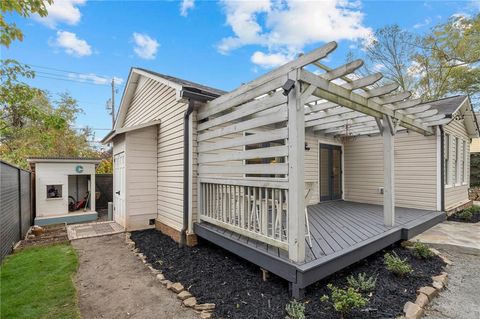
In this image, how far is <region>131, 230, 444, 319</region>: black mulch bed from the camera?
2.68 meters

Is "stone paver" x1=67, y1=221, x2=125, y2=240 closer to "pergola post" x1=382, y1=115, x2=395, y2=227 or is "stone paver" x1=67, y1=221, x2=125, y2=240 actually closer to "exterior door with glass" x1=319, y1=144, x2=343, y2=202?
"pergola post" x1=382, y1=115, x2=395, y2=227

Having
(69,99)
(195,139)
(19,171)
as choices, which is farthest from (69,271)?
(69,99)

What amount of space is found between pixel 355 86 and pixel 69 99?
55.3 feet

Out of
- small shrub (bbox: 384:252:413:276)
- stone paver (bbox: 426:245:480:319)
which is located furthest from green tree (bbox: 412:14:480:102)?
small shrub (bbox: 384:252:413:276)

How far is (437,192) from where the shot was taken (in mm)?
6656

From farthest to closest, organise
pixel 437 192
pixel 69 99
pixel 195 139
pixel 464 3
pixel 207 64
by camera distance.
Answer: pixel 69 99 → pixel 207 64 → pixel 464 3 → pixel 437 192 → pixel 195 139

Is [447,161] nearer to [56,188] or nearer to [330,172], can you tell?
[330,172]

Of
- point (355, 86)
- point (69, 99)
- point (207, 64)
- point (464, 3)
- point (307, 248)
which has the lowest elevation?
→ point (307, 248)

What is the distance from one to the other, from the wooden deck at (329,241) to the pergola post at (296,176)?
0.21 m

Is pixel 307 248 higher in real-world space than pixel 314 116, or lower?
lower

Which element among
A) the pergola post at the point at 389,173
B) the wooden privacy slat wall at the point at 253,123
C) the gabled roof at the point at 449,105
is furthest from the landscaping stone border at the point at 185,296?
the gabled roof at the point at 449,105

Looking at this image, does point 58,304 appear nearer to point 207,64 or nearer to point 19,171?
point 19,171

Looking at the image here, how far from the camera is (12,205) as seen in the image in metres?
5.03

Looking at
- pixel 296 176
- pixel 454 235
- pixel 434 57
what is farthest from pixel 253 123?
pixel 434 57
